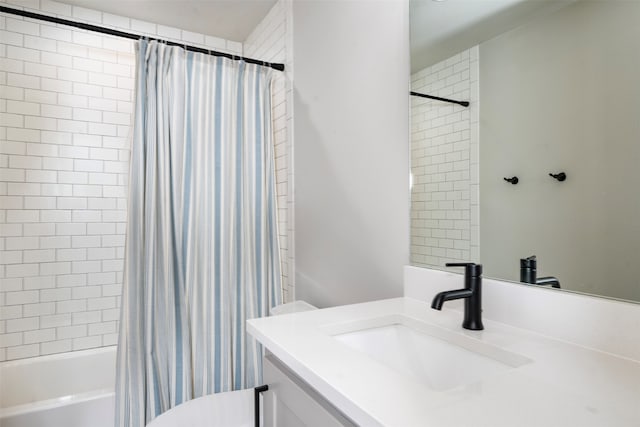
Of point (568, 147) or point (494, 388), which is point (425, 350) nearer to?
point (494, 388)

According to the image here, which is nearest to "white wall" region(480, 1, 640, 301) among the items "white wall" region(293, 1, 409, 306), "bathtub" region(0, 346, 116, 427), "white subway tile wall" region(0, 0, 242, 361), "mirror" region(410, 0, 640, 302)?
"mirror" region(410, 0, 640, 302)

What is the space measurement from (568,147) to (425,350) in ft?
1.91

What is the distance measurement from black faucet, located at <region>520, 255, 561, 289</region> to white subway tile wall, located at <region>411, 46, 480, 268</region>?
143mm

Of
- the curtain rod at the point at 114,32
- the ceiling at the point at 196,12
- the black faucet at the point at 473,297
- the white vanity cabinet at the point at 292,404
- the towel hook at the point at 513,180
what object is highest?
the ceiling at the point at 196,12

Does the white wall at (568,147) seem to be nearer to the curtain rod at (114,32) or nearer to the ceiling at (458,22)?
the ceiling at (458,22)

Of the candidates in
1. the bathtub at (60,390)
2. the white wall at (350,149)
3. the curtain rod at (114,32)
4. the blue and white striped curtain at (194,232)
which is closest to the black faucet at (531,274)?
the white wall at (350,149)

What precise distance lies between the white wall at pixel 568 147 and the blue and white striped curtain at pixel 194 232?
1240mm

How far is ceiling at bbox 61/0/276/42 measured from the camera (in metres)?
2.33

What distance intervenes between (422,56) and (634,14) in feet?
2.02

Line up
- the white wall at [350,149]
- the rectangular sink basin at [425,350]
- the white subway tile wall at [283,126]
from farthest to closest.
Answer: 1. the white subway tile wall at [283,126]
2. the white wall at [350,149]
3. the rectangular sink basin at [425,350]

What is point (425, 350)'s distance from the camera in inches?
37.3

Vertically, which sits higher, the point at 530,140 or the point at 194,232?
the point at 530,140

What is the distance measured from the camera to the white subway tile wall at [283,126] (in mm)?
2160

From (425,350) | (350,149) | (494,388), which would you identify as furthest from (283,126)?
(494,388)
